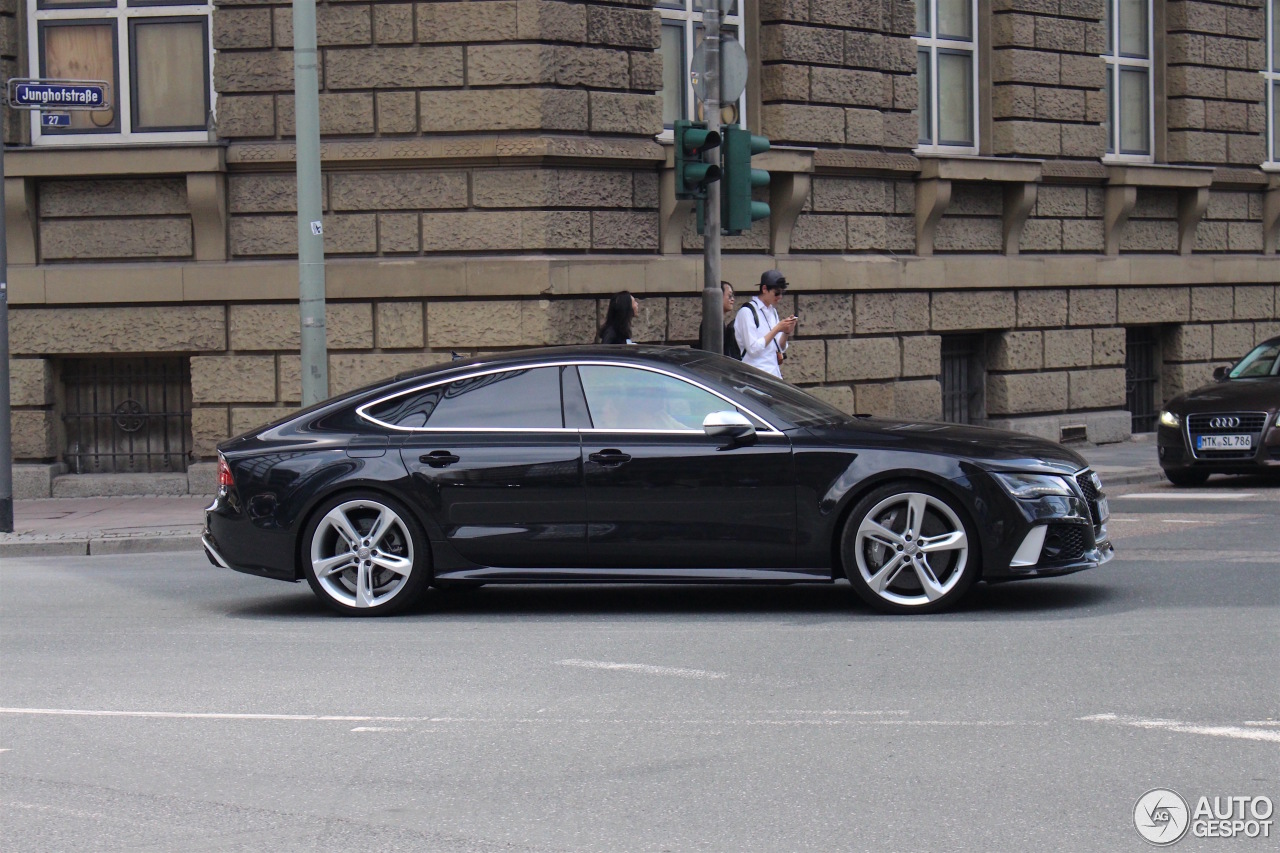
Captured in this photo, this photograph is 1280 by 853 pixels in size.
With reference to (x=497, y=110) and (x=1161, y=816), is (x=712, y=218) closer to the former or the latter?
(x=497, y=110)

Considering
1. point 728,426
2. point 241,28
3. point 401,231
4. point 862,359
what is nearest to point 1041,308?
point 862,359

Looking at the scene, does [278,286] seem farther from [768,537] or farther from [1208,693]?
[1208,693]

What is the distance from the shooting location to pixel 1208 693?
628 cm

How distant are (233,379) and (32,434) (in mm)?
1923

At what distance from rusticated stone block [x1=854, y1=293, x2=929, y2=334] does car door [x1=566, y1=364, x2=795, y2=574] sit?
908 cm

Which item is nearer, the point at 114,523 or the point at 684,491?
the point at 684,491

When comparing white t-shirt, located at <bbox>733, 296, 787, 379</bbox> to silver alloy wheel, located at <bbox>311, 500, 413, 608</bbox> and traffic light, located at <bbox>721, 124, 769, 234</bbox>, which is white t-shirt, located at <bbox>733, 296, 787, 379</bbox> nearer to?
traffic light, located at <bbox>721, 124, 769, 234</bbox>

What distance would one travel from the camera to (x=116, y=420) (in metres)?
15.5

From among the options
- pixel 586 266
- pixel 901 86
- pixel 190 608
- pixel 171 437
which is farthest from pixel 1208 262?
pixel 190 608

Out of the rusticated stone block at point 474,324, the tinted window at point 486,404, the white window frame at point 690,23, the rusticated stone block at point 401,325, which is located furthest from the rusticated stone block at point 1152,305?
the tinted window at point 486,404

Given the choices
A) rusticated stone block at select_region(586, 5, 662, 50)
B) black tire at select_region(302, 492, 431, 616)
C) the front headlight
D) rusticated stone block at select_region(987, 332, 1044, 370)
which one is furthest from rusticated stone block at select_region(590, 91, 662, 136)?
the front headlight

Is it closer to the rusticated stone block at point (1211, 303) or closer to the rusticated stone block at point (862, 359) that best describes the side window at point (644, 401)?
the rusticated stone block at point (862, 359)

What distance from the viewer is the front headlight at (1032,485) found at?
8.07 meters

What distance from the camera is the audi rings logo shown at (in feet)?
15.1
